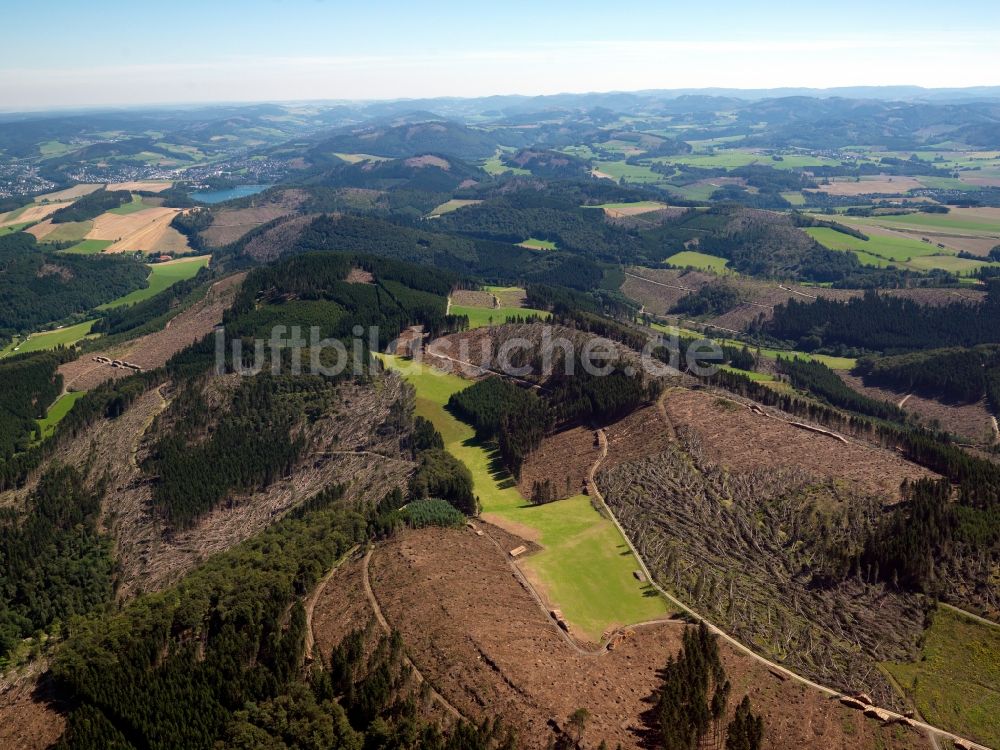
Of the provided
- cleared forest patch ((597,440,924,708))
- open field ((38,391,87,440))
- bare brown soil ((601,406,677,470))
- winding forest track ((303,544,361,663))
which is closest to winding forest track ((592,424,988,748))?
cleared forest patch ((597,440,924,708))

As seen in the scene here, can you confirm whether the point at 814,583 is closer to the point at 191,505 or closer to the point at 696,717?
the point at 696,717

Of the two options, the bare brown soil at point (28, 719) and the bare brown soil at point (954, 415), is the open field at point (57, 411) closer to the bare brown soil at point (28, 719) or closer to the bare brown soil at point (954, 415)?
the bare brown soil at point (28, 719)

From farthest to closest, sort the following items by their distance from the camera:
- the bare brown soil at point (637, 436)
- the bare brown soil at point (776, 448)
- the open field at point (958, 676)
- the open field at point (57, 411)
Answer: the open field at point (57, 411) < the bare brown soil at point (637, 436) < the bare brown soil at point (776, 448) < the open field at point (958, 676)

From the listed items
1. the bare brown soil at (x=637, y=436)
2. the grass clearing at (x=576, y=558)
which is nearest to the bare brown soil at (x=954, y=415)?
the bare brown soil at (x=637, y=436)

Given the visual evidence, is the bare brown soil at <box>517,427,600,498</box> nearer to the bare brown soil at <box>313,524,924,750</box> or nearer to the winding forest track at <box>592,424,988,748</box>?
the winding forest track at <box>592,424,988,748</box>

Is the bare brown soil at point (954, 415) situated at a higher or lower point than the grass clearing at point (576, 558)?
lower

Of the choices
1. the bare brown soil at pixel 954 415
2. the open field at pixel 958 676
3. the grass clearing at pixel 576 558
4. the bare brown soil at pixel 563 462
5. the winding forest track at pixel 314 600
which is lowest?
the bare brown soil at pixel 954 415

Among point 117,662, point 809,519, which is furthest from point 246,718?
point 809,519
